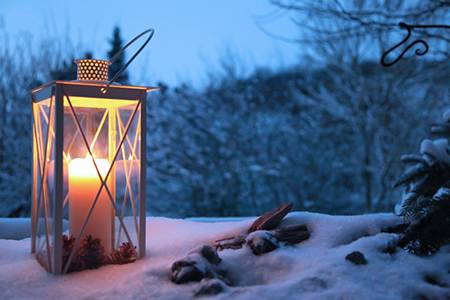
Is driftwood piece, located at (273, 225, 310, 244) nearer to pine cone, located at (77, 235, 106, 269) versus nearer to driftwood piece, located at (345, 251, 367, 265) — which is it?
driftwood piece, located at (345, 251, 367, 265)

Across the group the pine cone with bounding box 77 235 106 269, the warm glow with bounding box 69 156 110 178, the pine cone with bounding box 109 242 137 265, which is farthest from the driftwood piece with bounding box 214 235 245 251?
the warm glow with bounding box 69 156 110 178

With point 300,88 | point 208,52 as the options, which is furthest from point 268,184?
point 208,52

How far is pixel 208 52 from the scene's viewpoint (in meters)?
6.60

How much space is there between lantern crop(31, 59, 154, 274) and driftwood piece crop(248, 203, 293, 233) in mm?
417

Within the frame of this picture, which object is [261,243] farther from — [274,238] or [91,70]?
[91,70]

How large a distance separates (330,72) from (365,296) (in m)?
5.51

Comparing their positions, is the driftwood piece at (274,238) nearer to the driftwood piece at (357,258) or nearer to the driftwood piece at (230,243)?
the driftwood piece at (230,243)

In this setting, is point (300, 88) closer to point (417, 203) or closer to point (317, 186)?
point (317, 186)

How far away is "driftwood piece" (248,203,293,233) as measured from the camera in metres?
1.70

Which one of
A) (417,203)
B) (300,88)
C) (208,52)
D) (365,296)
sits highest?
(208,52)

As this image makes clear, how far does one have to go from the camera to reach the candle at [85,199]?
162 centimetres

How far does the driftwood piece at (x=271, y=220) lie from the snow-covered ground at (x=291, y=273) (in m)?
0.04

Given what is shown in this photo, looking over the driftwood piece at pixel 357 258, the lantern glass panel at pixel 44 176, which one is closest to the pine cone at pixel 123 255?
the lantern glass panel at pixel 44 176

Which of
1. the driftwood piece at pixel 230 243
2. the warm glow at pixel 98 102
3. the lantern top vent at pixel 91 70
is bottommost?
the driftwood piece at pixel 230 243
